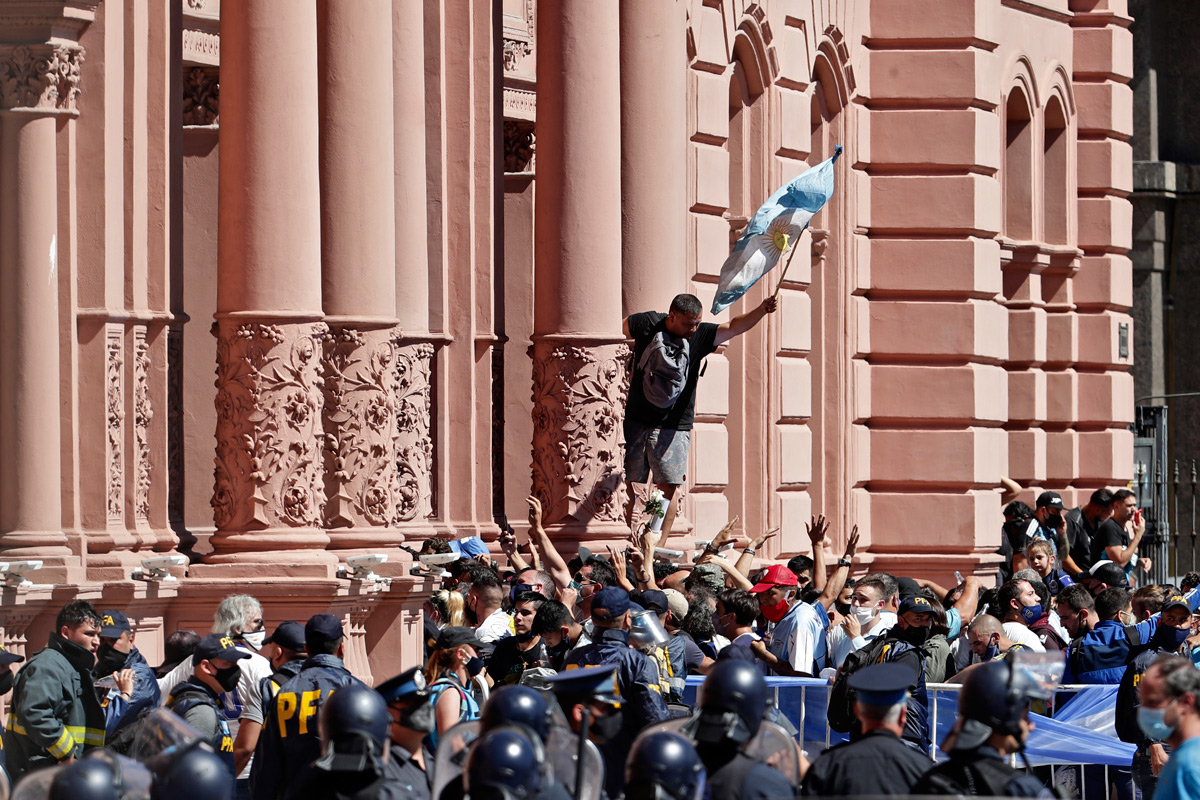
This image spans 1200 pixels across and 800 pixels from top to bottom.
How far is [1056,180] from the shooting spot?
30.2 metres

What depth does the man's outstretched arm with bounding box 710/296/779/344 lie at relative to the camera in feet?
55.0

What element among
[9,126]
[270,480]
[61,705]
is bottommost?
[61,705]

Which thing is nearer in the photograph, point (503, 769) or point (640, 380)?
point (503, 769)

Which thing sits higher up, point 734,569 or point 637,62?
point 637,62

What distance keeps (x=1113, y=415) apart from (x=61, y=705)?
867 inches

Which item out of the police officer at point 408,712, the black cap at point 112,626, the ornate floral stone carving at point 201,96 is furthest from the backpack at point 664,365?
the police officer at point 408,712

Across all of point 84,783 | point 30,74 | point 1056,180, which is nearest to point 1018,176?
point 1056,180

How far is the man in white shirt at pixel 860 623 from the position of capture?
47.4 ft

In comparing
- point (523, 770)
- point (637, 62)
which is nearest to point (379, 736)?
point (523, 770)

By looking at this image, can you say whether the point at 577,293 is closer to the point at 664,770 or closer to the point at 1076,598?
the point at 1076,598

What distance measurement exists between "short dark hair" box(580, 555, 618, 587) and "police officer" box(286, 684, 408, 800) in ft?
24.2

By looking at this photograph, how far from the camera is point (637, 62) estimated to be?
63.2 ft

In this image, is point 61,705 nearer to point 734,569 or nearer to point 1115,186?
point 734,569

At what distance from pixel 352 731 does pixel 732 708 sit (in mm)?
1258
